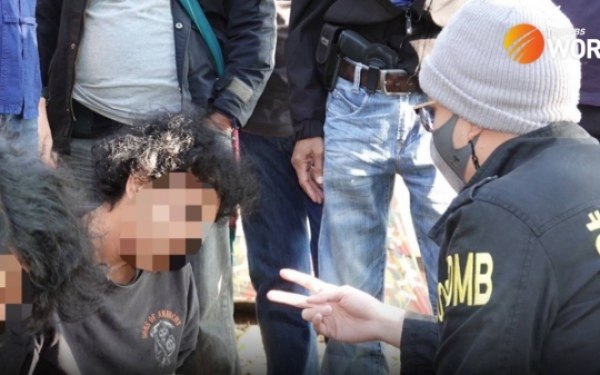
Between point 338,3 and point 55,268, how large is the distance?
1.51 meters

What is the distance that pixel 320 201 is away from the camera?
335 cm

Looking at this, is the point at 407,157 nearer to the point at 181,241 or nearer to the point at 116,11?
the point at 181,241

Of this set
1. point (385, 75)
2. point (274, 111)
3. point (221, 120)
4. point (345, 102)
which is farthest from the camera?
point (274, 111)

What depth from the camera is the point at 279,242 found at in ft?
12.1

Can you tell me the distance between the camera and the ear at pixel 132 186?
2807 mm

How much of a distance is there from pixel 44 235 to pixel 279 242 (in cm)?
176

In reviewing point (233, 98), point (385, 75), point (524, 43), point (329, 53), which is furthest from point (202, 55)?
point (524, 43)

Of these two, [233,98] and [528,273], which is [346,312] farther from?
[233,98]

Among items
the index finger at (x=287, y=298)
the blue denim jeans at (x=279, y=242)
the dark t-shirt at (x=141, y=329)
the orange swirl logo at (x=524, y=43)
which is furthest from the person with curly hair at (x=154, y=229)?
the orange swirl logo at (x=524, y=43)

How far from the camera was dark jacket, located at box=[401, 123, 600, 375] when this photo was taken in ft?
6.03

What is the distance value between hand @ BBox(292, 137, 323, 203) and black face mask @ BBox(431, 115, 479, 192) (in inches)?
36.0

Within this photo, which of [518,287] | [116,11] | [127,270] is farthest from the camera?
[116,11]

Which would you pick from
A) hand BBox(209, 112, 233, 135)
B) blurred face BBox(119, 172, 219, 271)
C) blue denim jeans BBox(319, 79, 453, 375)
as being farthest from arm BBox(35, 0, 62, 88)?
blue denim jeans BBox(319, 79, 453, 375)

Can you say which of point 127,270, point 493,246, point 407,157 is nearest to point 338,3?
point 407,157
